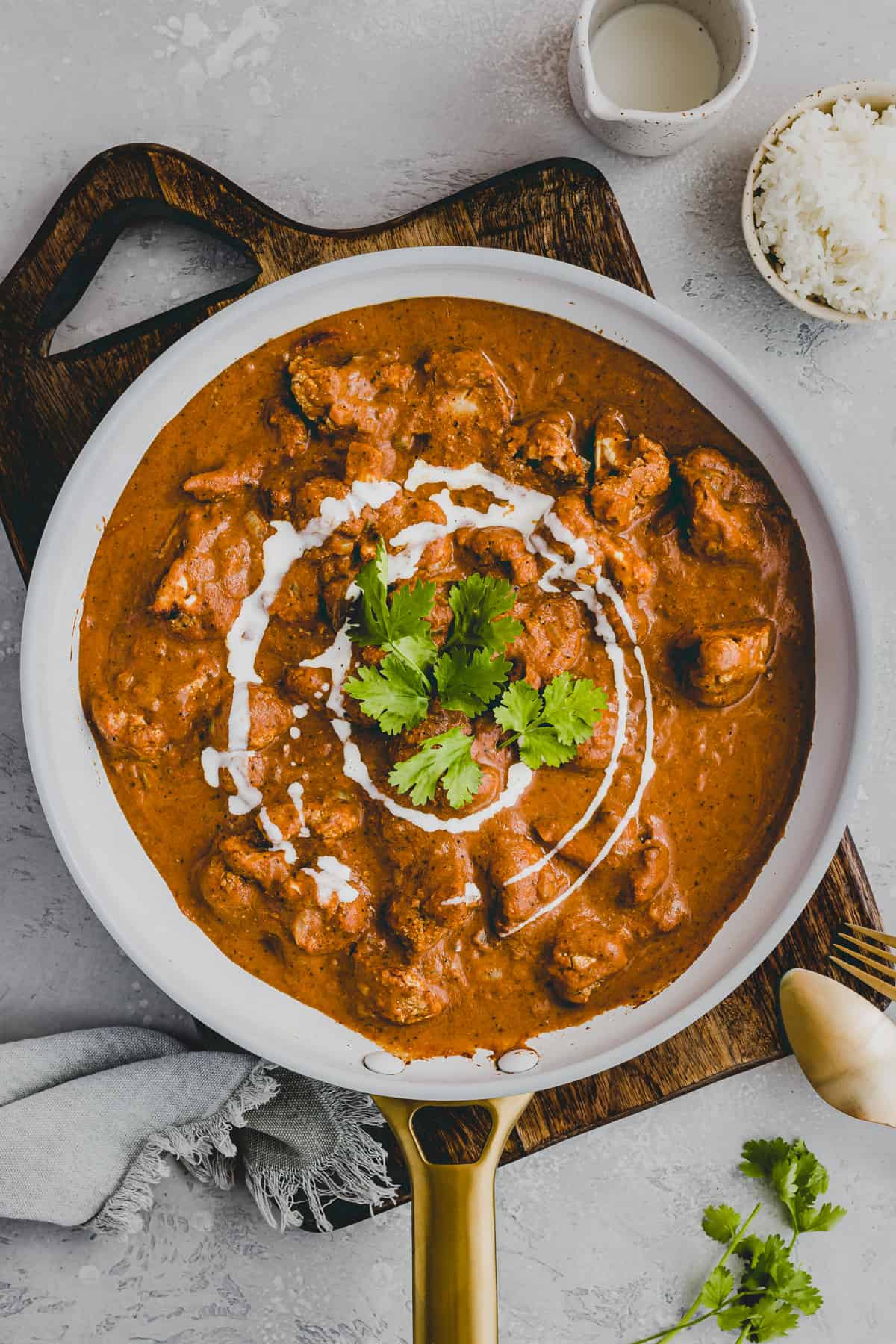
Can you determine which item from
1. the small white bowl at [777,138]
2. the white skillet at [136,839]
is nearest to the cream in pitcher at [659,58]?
the small white bowl at [777,138]

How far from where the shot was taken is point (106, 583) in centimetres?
303

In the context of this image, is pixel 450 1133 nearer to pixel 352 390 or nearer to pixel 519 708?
pixel 519 708

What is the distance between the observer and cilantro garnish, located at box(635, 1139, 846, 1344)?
3.41m

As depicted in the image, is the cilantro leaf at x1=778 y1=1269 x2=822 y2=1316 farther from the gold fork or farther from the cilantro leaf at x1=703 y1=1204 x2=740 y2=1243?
the gold fork

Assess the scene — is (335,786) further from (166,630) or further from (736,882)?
(736,882)

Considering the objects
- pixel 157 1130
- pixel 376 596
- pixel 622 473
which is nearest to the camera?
pixel 376 596

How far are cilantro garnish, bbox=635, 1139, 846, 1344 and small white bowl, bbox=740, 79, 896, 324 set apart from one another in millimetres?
2662

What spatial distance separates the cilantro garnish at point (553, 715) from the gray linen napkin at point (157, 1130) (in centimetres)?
127

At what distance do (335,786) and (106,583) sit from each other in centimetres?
89

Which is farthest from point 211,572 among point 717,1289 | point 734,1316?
point 734,1316

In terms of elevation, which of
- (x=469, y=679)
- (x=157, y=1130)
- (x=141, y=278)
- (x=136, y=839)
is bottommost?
(x=157, y=1130)

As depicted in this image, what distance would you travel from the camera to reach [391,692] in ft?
9.26

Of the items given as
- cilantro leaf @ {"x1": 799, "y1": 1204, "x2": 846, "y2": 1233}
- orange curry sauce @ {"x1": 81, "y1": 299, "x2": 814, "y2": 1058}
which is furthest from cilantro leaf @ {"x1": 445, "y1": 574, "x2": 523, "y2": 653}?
cilantro leaf @ {"x1": 799, "y1": 1204, "x2": 846, "y2": 1233}

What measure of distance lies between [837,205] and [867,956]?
2.25 metres
